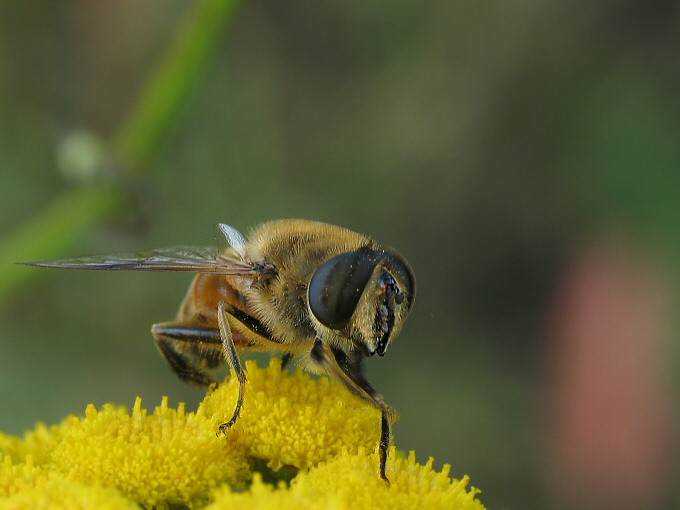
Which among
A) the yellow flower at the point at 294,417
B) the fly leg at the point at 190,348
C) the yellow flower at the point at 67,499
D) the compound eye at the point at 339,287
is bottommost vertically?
the yellow flower at the point at 67,499

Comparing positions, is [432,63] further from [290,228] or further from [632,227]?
[290,228]

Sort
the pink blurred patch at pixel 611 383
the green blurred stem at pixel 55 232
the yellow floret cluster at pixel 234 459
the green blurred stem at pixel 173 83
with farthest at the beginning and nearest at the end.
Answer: the pink blurred patch at pixel 611 383
the green blurred stem at pixel 55 232
the green blurred stem at pixel 173 83
the yellow floret cluster at pixel 234 459

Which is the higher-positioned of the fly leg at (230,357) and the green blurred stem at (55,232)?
the green blurred stem at (55,232)

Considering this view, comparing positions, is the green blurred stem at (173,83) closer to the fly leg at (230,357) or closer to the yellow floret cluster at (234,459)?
the fly leg at (230,357)

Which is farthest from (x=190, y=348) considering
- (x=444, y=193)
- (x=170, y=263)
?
(x=444, y=193)

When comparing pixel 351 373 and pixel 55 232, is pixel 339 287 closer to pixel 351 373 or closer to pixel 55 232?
pixel 351 373

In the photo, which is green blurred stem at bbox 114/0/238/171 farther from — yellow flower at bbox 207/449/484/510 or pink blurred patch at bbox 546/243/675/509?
yellow flower at bbox 207/449/484/510

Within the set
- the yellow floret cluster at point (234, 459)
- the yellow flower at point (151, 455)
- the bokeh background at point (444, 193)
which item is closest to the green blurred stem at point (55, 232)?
the bokeh background at point (444, 193)
